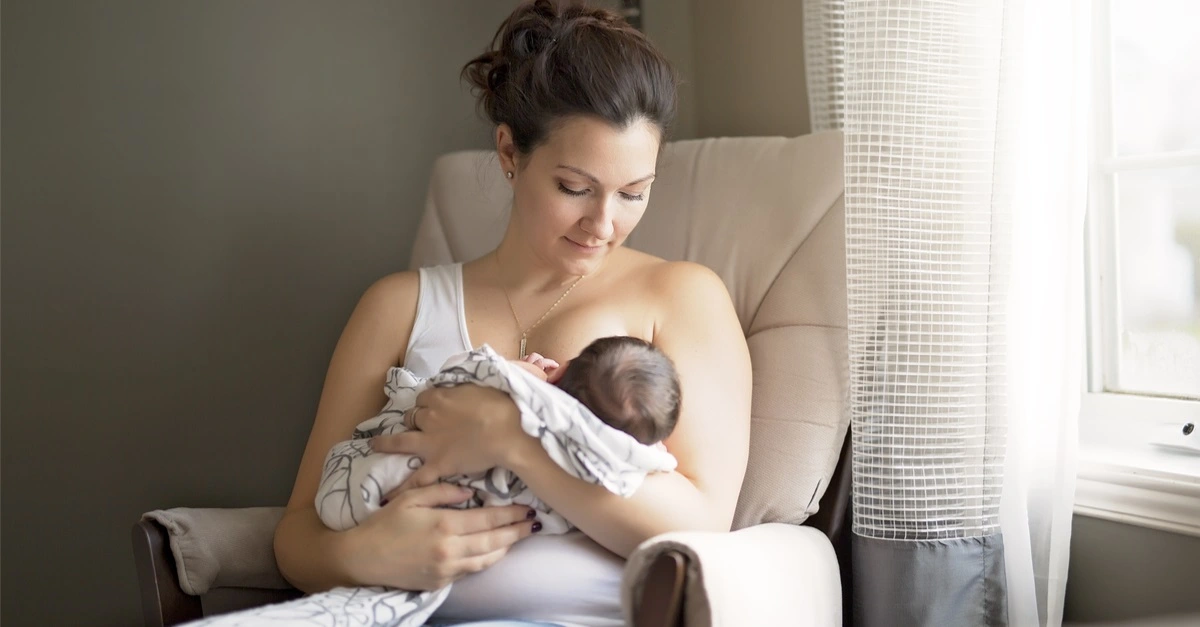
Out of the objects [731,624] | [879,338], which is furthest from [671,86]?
[731,624]

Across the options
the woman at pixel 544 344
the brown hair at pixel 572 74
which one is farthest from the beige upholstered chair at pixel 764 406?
the brown hair at pixel 572 74

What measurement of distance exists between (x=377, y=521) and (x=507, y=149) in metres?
0.65

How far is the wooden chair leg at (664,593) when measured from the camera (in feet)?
3.87

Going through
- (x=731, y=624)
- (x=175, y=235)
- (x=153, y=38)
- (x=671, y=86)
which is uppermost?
(x=153, y=38)

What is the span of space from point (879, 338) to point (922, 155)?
0.94ft

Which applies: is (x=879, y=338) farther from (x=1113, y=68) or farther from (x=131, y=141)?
(x=131, y=141)

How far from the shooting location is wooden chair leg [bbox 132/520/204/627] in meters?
1.54

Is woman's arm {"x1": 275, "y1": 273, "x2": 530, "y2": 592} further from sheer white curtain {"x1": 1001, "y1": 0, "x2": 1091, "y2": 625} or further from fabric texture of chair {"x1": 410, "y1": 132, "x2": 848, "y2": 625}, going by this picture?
sheer white curtain {"x1": 1001, "y1": 0, "x2": 1091, "y2": 625}

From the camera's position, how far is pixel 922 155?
4.91ft

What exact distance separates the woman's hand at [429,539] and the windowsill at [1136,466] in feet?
2.99

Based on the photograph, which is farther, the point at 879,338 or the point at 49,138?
the point at 49,138

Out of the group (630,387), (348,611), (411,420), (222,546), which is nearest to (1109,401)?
(630,387)

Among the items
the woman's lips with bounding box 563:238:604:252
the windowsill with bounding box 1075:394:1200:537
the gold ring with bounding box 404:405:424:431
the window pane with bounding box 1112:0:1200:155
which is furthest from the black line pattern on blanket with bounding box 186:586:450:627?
the window pane with bounding box 1112:0:1200:155

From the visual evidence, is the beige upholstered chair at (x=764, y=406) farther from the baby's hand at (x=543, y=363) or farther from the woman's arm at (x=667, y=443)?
the baby's hand at (x=543, y=363)
